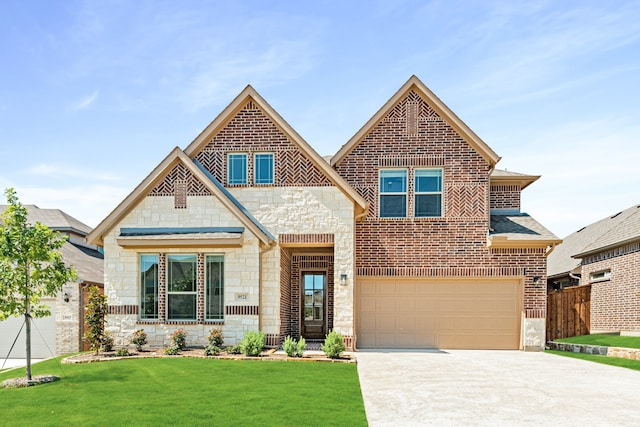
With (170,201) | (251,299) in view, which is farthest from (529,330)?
(170,201)

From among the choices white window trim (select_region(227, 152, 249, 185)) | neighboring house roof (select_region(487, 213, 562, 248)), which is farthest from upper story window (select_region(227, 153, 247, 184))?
neighboring house roof (select_region(487, 213, 562, 248))

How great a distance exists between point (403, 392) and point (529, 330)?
8949mm

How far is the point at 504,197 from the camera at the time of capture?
19031 mm

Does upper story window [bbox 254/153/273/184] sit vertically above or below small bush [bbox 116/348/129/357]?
above

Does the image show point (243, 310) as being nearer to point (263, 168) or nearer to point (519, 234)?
point (263, 168)

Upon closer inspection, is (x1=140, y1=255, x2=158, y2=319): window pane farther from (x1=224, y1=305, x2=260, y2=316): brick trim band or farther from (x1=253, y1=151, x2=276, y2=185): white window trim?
(x1=253, y1=151, x2=276, y2=185): white window trim

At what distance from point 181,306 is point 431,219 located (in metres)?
8.19

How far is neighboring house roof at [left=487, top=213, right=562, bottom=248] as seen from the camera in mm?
16656

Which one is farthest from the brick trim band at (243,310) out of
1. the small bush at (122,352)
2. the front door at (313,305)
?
the front door at (313,305)

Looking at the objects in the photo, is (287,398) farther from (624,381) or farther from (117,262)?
(117,262)

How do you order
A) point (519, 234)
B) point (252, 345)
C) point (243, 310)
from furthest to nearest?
point (519, 234), point (243, 310), point (252, 345)

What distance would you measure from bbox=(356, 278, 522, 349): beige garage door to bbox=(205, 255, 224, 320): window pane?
461 cm

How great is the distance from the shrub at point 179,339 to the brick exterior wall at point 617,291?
51.1ft

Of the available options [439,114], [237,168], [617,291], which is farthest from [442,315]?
[617,291]
